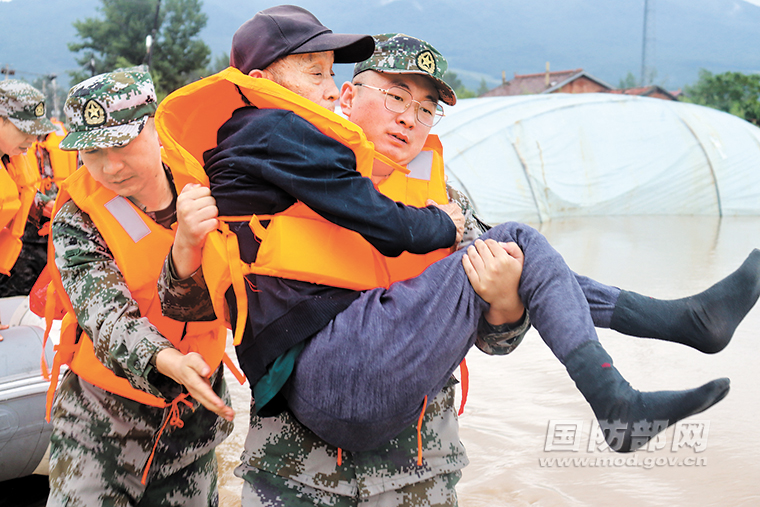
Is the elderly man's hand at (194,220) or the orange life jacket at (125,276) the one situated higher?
the elderly man's hand at (194,220)

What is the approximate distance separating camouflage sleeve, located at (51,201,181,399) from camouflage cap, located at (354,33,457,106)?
1.02m

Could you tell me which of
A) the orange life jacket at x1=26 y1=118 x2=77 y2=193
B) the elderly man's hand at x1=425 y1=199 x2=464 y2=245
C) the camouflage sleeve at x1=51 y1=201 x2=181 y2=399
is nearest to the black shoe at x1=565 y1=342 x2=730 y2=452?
the elderly man's hand at x1=425 y1=199 x2=464 y2=245

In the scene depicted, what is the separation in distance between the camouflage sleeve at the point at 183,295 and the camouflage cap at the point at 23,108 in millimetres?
2783

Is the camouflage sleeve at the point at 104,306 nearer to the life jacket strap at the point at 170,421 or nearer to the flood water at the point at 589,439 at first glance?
the life jacket strap at the point at 170,421

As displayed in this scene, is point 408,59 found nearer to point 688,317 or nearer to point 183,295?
point 183,295

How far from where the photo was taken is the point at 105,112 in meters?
2.06

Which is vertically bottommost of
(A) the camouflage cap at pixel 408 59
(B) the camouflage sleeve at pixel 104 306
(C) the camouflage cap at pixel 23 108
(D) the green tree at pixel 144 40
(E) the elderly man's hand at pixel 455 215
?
(D) the green tree at pixel 144 40

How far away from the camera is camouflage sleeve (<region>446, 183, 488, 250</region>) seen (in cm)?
198

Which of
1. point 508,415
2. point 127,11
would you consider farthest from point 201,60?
point 508,415

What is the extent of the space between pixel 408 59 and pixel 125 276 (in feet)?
3.70

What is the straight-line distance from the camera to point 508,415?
4.42 metres

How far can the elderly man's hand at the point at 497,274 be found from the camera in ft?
4.97

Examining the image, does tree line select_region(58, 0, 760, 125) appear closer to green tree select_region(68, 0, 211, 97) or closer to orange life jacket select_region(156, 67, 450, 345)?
green tree select_region(68, 0, 211, 97)

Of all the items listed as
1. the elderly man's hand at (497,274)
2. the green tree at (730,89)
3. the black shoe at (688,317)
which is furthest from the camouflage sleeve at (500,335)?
the green tree at (730,89)
